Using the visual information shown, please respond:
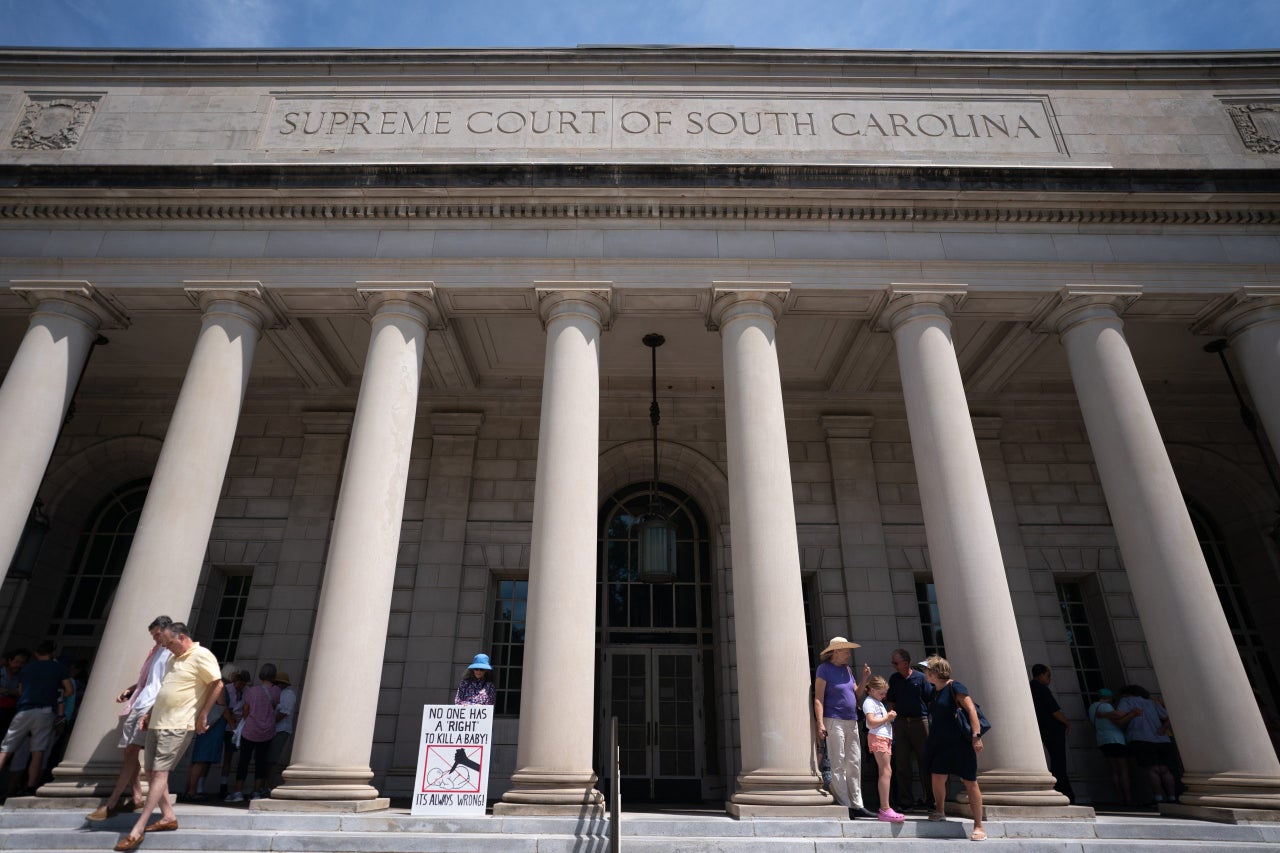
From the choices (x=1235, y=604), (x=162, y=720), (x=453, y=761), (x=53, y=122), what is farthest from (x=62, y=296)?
(x=1235, y=604)

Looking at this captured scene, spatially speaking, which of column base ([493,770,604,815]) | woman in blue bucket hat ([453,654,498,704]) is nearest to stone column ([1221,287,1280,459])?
column base ([493,770,604,815])

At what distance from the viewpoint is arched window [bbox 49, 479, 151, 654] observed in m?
16.0

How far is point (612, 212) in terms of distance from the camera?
1260cm

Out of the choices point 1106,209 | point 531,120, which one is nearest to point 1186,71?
point 1106,209

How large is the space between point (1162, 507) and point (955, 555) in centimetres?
311

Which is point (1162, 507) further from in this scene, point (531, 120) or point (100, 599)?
point (100, 599)

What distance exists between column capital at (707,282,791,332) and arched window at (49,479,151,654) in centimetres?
1385

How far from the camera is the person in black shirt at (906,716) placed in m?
10.3

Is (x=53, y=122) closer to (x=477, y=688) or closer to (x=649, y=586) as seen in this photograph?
(x=477, y=688)

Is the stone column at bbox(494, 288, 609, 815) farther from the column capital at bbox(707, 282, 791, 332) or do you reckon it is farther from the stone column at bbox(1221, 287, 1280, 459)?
the stone column at bbox(1221, 287, 1280, 459)

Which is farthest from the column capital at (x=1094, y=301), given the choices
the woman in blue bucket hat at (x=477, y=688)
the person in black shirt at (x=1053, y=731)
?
the woman in blue bucket hat at (x=477, y=688)

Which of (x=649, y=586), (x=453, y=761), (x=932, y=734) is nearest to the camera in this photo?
(x=932, y=734)

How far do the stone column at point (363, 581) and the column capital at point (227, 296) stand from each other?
185 centimetres

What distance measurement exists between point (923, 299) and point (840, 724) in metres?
6.68
